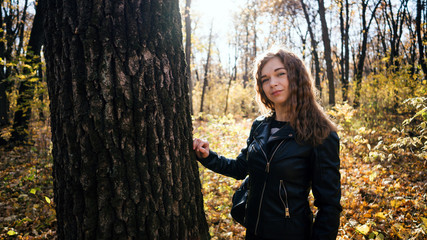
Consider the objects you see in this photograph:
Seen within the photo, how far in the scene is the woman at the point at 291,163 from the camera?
1.44 m

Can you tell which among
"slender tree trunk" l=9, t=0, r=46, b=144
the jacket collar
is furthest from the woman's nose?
"slender tree trunk" l=9, t=0, r=46, b=144

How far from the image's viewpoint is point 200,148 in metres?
1.75

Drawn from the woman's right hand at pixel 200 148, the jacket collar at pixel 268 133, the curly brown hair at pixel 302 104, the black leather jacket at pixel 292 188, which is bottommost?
the black leather jacket at pixel 292 188

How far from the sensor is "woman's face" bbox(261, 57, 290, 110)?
1714 mm

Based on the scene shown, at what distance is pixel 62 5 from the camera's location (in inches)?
46.3

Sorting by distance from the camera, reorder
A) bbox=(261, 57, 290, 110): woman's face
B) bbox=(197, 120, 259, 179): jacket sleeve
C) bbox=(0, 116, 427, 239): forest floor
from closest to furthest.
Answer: bbox=(261, 57, 290, 110): woman's face, bbox=(197, 120, 259, 179): jacket sleeve, bbox=(0, 116, 427, 239): forest floor

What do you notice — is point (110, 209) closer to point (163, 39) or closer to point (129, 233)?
point (129, 233)

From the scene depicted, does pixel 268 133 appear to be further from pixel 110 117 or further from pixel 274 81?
pixel 110 117

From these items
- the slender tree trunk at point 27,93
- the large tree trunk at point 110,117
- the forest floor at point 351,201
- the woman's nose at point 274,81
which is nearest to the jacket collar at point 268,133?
the woman's nose at point 274,81

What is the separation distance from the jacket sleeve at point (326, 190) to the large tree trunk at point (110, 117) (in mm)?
884

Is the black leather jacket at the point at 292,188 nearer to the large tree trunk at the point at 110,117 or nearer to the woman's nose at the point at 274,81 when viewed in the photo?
the woman's nose at the point at 274,81

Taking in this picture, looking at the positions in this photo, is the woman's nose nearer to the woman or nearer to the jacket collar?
the woman

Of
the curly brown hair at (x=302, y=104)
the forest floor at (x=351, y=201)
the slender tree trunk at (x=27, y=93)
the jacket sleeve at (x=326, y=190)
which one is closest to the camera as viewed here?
the jacket sleeve at (x=326, y=190)

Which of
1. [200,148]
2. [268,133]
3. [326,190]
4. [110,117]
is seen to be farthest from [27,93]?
[326,190]
